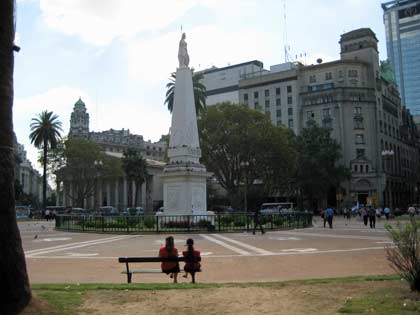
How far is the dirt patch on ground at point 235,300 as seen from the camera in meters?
7.34

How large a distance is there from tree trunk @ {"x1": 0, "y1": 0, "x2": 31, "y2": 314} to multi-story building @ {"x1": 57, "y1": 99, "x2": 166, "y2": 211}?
67.8 m

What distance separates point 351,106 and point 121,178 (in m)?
45.4

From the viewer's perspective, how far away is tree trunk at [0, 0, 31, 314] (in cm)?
689

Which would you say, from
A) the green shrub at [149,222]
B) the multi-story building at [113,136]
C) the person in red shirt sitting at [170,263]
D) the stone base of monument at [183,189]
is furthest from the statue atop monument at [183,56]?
the multi-story building at [113,136]

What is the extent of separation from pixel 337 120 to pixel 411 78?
85.7 m

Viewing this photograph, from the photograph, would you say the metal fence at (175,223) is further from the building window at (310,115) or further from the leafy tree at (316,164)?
the building window at (310,115)

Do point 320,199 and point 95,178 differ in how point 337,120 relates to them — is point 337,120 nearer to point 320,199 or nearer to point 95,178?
point 320,199

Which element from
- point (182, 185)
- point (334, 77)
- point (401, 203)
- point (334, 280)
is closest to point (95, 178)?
point (334, 77)

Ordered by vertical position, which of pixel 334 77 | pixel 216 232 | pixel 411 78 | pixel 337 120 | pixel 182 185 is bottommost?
pixel 216 232

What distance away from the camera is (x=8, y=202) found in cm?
724

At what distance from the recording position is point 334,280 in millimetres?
9773

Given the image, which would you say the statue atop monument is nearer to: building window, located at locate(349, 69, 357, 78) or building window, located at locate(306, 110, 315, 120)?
building window, located at locate(306, 110, 315, 120)

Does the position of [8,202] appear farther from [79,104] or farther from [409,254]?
[79,104]

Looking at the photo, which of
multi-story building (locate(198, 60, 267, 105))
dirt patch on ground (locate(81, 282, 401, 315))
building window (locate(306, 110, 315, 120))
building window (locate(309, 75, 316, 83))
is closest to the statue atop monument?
dirt patch on ground (locate(81, 282, 401, 315))
